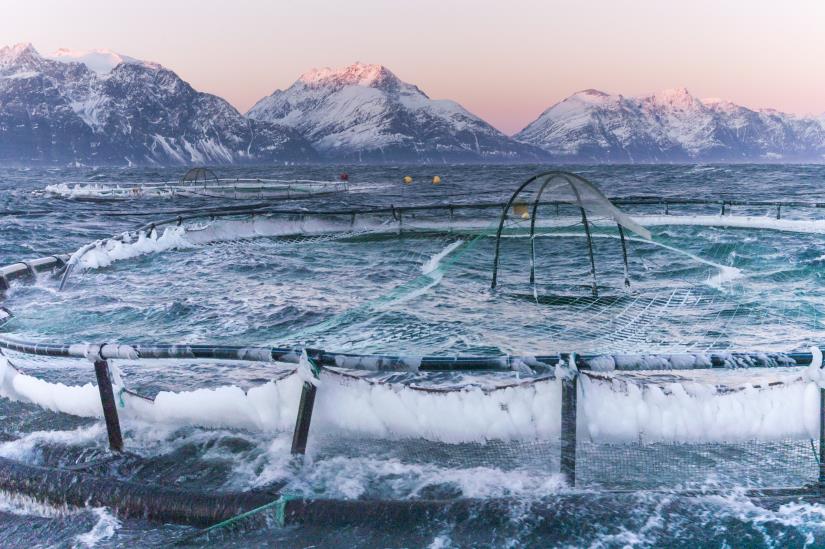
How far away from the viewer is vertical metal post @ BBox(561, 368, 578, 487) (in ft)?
16.8

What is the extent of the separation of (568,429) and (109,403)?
3.90 m

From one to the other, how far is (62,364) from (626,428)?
655 cm

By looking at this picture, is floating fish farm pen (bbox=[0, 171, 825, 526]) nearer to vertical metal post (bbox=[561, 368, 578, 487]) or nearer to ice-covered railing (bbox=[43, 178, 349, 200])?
vertical metal post (bbox=[561, 368, 578, 487])

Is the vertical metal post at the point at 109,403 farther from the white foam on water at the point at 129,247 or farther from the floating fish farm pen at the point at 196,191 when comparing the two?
the floating fish farm pen at the point at 196,191

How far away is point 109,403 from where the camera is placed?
613 centimetres

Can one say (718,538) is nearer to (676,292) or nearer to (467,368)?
(467,368)

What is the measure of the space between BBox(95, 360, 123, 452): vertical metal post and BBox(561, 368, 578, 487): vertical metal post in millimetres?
3799

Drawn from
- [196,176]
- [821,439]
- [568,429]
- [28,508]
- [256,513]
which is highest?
[196,176]

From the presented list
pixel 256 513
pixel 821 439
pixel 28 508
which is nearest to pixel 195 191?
pixel 28 508

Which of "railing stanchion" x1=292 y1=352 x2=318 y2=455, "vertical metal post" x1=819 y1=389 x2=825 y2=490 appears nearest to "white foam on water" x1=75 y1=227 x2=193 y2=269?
"railing stanchion" x1=292 y1=352 x2=318 y2=455

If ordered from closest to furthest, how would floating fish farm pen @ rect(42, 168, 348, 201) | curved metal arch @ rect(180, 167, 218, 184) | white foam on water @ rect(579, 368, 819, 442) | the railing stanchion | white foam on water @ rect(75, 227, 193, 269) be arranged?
white foam on water @ rect(579, 368, 819, 442), the railing stanchion, white foam on water @ rect(75, 227, 193, 269), floating fish farm pen @ rect(42, 168, 348, 201), curved metal arch @ rect(180, 167, 218, 184)

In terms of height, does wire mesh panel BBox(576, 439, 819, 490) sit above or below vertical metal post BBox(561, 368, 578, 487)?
below

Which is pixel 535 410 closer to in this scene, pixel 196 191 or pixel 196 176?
pixel 196 176

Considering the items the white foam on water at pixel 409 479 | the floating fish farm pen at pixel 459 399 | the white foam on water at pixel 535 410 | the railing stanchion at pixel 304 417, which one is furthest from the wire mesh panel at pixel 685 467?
the railing stanchion at pixel 304 417
